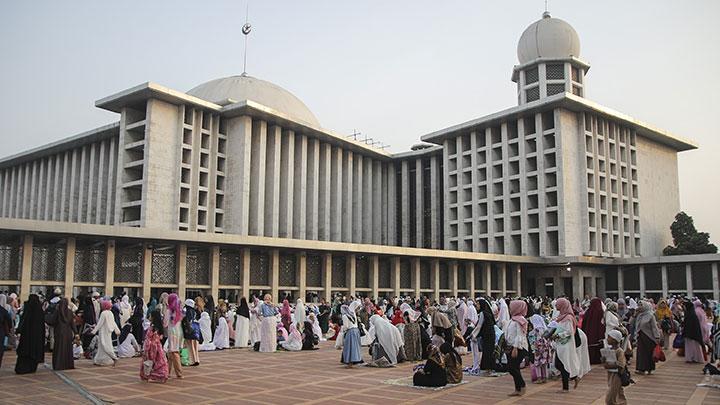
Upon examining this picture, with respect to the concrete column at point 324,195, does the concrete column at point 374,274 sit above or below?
below

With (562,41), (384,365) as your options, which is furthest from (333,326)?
(562,41)

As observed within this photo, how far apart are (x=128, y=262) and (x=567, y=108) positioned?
101 ft

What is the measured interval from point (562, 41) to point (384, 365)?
1612 inches

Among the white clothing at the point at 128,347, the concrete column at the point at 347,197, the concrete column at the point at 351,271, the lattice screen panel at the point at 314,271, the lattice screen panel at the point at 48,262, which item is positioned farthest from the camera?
the concrete column at the point at 347,197

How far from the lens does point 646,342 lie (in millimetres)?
12422

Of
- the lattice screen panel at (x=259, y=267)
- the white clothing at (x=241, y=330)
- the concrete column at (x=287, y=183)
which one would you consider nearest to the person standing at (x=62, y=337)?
the white clothing at (x=241, y=330)

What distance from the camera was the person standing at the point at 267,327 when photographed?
16.9 metres

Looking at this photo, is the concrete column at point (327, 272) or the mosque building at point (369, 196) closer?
the mosque building at point (369, 196)

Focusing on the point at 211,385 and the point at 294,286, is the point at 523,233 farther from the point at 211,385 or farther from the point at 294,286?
the point at 211,385

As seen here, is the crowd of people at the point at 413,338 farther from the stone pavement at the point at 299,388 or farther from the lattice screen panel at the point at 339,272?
the lattice screen panel at the point at 339,272

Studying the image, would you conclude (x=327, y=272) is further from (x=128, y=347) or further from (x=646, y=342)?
(x=646, y=342)

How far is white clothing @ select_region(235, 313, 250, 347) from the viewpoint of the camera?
1839cm

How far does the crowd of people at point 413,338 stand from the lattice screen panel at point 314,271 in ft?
44.6

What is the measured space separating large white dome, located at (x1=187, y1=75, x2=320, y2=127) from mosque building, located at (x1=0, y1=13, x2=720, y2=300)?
169mm
